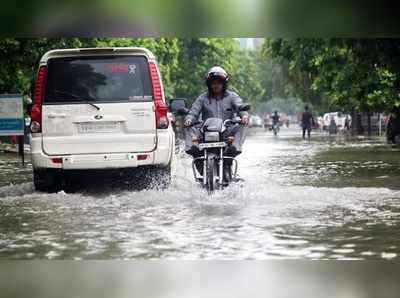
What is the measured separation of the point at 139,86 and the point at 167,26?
284cm

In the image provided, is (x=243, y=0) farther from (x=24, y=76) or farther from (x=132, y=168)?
(x=24, y=76)

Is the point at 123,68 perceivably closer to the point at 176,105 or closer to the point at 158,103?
the point at 158,103

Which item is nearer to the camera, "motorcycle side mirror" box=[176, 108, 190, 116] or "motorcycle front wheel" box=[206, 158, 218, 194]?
"motorcycle front wheel" box=[206, 158, 218, 194]

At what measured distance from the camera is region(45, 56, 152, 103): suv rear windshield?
37.2 ft

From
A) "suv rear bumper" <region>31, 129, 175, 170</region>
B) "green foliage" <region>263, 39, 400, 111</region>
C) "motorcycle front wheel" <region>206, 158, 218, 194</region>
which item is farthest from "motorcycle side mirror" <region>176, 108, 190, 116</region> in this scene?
"green foliage" <region>263, 39, 400, 111</region>

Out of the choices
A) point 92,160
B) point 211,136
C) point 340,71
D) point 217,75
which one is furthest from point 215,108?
point 340,71

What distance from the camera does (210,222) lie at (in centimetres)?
855

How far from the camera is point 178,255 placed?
6.65 meters

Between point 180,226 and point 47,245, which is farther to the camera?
point 180,226

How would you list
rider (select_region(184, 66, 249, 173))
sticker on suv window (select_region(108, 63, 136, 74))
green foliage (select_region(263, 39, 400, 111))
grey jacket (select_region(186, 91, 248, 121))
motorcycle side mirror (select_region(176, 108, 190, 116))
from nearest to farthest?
rider (select_region(184, 66, 249, 173)) < sticker on suv window (select_region(108, 63, 136, 74)) < grey jacket (select_region(186, 91, 248, 121)) < motorcycle side mirror (select_region(176, 108, 190, 116)) < green foliage (select_region(263, 39, 400, 111))

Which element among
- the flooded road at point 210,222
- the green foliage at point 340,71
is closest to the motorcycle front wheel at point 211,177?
the flooded road at point 210,222

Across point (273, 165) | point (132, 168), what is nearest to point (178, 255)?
point (132, 168)

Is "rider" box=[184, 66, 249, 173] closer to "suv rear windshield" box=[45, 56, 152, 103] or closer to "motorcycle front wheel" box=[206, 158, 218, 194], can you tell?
"motorcycle front wheel" box=[206, 158, 218, 194]

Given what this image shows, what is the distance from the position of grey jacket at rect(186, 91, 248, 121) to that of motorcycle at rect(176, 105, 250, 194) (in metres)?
0.29
